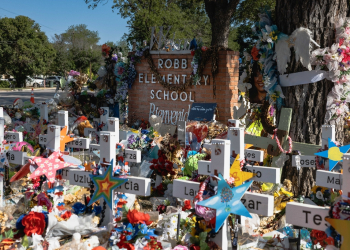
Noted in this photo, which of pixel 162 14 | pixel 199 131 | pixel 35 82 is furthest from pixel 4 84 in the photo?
pixel 199 131

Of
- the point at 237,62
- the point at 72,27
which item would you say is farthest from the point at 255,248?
the point at 72,27

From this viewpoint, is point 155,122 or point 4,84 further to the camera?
point 4,84

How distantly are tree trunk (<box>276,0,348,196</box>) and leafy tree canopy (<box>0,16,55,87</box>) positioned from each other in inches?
1398

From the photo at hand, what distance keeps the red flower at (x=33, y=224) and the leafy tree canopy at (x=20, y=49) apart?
36.1m

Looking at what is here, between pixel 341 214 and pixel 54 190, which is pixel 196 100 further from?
pixel 341 214

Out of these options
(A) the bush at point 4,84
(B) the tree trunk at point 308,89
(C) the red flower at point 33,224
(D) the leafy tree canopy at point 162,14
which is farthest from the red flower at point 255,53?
(A) the bush at point 4,84

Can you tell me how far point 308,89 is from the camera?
4668mm

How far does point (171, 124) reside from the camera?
8617mm

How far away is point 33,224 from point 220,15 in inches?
393

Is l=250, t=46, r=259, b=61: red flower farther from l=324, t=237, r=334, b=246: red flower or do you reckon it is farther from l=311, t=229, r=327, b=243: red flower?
l=324, t=237, r=334, b=246: red flower

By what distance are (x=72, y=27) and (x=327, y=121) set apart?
56224 mm

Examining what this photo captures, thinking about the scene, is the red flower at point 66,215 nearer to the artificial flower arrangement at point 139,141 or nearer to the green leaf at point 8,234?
the green leaf at point 8,234

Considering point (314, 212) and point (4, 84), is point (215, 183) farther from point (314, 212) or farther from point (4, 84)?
point (4, 84)

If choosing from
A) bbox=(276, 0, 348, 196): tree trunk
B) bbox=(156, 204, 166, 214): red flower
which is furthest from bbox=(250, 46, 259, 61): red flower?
bbox=(156, 204, 166, 214): red flower
